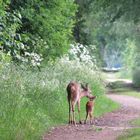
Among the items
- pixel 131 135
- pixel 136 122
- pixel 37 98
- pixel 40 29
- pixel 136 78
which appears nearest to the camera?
pixel 131 135

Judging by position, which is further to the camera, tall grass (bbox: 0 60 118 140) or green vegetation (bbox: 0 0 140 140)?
green vegetation (bbox: 0 0 140 140)

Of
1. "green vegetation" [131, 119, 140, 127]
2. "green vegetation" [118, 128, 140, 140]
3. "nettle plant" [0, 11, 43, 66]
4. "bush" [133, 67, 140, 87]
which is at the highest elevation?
"bush" [133, 67, 140, 87]

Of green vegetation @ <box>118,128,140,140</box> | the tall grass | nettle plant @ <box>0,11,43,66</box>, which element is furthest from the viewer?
nettle plant @ <box>0,11,43,66</box>

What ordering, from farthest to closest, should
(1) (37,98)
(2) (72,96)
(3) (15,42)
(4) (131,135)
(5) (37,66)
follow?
(5) (37,66), (2) (72,96), (1) (37,98), (3) (15,42), (4) (131,135)

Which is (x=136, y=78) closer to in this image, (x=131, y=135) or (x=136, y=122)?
(x=136, y=122)

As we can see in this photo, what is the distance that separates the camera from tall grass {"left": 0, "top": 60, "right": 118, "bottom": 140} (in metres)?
12.6

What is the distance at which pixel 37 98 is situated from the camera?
17.3m

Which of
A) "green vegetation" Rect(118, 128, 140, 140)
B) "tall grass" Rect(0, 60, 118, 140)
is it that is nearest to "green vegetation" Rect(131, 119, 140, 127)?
"tall grass" Rect(0, 60, 118, 140)

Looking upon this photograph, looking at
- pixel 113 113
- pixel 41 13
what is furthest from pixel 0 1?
pixel 113 113

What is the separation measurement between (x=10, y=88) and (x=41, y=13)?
6413mm

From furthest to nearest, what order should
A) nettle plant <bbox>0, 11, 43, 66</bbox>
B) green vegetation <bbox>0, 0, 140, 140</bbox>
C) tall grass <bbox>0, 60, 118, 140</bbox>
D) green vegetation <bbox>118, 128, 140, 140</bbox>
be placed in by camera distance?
nettle plant <bbox>0, 11, 43, 66</bbox> < green vegetation <bbox>118, 128, 140, 140</bbox> < green vegetation <bbox>0, 0, 140, 140</bbox> < tall grass <bbox>0, 60, 118, 140</bbox>

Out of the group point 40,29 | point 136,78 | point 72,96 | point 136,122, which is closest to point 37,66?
point 40,29

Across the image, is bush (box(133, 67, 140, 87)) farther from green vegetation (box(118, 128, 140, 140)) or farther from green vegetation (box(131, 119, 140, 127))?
green vegetation (box(118, 128, 140, 140))

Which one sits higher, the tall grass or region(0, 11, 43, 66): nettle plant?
region(0, 11, 43, 66): nettle plant
